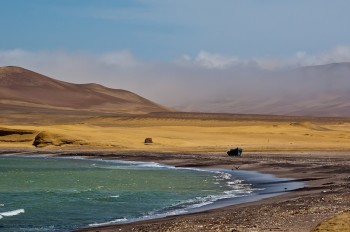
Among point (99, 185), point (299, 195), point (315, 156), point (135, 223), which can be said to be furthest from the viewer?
point (315, 156)

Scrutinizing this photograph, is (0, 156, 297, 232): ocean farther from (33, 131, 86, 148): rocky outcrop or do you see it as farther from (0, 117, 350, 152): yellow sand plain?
(33, 131, 86, 148): rocky outcrop

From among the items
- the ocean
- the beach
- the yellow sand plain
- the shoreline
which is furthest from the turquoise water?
the yellow sand plain

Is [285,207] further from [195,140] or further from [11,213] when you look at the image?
[195,140]

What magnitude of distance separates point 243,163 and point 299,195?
24.2 m

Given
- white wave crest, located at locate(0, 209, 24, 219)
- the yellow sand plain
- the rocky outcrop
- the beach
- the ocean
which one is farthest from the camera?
the rocky outcrop

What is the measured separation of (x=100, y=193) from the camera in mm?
34906

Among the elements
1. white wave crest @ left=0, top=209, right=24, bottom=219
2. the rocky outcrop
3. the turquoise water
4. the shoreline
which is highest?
the rocky outcrop

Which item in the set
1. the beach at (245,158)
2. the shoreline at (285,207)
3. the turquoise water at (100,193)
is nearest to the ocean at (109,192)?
the turquoise water at (100,193)

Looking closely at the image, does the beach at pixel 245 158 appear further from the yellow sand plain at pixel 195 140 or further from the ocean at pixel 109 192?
the ocean at pixel 109 192

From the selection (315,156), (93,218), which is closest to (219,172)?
(315,156)

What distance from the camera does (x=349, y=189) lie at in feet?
98.5

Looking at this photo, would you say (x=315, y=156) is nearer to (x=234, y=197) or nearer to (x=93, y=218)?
(x=234, y=197)

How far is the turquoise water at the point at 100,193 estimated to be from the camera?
25.8 m

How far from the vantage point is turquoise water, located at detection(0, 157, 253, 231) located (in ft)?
84.7
